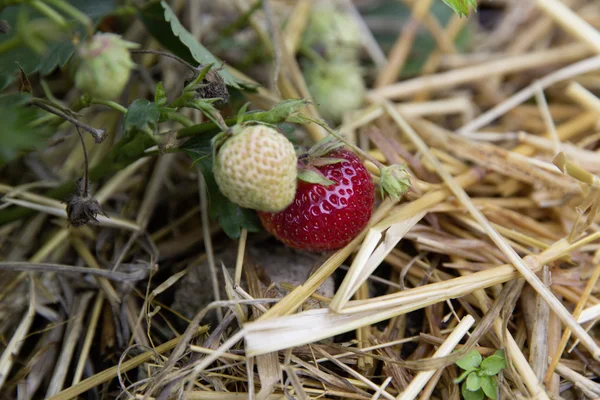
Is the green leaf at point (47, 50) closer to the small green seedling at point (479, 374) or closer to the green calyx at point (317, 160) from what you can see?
the green calyx at point (317, 160)

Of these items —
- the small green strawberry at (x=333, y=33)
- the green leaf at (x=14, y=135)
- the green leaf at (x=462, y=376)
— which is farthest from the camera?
the small green strawberry at (x=333, y=33)

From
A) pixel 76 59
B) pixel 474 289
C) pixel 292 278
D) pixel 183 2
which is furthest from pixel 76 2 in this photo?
pixel 474 289

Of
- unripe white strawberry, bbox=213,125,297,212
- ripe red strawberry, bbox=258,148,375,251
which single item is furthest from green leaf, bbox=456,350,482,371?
unripe white strawberry, bbox=213,125,297,212

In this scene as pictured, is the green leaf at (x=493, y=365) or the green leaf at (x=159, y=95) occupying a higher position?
the green leaf at (x=159, y=95)

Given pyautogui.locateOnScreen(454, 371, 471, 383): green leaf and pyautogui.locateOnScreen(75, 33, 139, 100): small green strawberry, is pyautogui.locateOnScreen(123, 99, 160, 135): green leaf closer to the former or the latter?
pyautogui.locateOnScreen(75, 33, 139, 100): small green strawberry

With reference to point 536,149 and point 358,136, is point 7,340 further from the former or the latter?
point 536,149

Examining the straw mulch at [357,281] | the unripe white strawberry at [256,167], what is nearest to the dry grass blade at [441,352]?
A: the straw mulch at [357,281]
